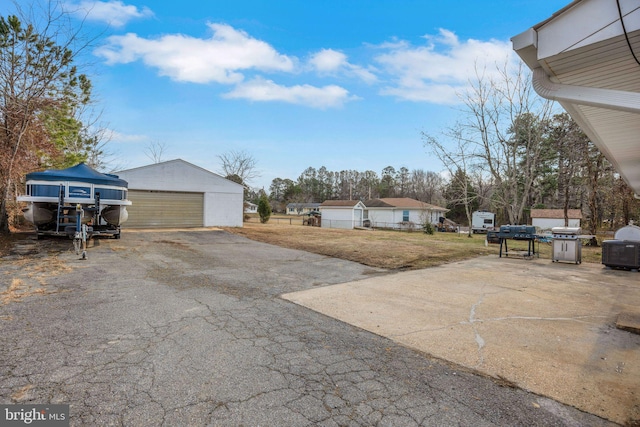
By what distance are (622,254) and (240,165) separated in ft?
102

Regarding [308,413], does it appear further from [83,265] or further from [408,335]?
[83,265]

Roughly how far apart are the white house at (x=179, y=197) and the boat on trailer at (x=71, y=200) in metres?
6.07

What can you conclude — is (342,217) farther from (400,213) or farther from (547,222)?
(547,222)

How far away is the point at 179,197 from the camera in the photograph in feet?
58.6

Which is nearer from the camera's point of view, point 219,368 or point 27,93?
point 219,368

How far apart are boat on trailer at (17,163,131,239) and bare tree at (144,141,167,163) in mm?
26381

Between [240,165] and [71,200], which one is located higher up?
[240,165]

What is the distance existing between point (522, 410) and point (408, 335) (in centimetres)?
154

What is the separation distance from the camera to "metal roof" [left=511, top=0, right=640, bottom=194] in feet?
7.72

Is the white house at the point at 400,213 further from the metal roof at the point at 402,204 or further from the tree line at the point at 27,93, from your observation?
the tree line at the point at 27,93

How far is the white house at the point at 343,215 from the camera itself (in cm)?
3172

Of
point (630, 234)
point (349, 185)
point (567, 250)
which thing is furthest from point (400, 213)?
point (349, 185)

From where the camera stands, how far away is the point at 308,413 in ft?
7.09

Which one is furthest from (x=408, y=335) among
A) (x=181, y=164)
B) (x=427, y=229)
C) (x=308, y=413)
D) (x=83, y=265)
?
(x=427, y=229)
